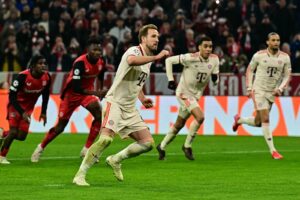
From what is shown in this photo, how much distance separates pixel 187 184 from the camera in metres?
13.5

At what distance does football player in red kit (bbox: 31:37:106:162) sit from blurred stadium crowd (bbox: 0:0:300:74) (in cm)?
987

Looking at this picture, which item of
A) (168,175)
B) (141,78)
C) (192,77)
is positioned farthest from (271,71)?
(141,78)

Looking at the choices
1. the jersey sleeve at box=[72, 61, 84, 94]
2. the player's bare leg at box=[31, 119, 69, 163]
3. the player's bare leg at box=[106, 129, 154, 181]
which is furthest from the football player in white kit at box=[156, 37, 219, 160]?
the player's bare leg at box=[106, 129, 154, 181]

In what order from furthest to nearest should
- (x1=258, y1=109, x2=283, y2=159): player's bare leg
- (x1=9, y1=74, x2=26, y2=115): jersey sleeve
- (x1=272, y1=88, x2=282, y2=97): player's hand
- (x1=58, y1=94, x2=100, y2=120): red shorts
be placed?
(x1=272, y1=88, x2=282, y2=97): player's hand < (x1=258, y1=109, x2=283, y2=159): player's bare leg < (x1=58, y1=94, x2=100, y2=120): red shorts < (x1=9, y1=74, x2=26, y2=115): jersey sleeve

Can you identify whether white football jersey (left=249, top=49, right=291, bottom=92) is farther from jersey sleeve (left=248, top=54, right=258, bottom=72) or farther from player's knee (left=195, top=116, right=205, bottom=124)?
player's knee (left=195, top=116, right=205, bottom=124)

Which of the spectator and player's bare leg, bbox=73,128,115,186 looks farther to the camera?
the spectator

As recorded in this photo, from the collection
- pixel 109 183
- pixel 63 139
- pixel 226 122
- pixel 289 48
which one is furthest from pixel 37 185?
pixel 289 48

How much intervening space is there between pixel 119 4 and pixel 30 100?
13.7m

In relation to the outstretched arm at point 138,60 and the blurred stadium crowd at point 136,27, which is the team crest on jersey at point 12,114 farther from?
the blurred stadium crowd at point 136,27

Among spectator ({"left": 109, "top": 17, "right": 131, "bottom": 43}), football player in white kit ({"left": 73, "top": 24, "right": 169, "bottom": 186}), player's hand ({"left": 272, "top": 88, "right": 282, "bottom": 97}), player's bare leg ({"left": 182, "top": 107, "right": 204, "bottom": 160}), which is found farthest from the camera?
spectator ({"left": 109, "top": 17, "right": 131, "bottom": 43})

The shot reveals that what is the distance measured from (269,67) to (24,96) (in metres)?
4.74

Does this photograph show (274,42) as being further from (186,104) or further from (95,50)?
(95,50)

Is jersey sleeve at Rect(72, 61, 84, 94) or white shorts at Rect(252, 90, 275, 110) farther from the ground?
jersey sleeve at Rect(72, 61, 84, 94)

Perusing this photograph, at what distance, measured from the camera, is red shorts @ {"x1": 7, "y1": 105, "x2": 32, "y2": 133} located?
1747 centimetres
